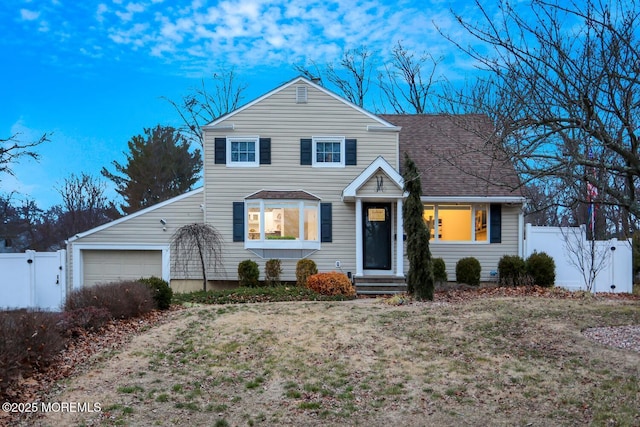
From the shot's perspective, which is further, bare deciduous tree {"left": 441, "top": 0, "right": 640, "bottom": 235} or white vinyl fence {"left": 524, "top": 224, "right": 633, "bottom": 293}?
white vinyl fence {"left": 524, "top": 224, "right": 633, "bottom": 293}

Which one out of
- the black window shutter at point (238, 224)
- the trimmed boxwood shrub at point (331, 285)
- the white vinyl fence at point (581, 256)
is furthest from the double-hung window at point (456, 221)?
the black window shutter at point (238, 224)

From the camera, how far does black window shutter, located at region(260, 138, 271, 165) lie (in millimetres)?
14914

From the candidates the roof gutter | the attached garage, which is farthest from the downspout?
the attached garage

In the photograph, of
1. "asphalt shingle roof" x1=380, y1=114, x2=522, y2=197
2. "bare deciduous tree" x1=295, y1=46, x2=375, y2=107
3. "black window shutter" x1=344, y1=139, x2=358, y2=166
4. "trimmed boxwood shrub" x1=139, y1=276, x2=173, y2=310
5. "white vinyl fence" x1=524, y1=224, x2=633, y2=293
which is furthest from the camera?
"bare deciduous tree" x1=295, y1=46, x2=375, y2=107

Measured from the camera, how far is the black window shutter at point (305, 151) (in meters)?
15.0

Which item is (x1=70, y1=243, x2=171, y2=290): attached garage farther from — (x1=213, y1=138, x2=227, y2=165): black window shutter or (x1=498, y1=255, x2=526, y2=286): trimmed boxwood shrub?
(x1=498, y1=255, x2=526, y2=286): trimmed boxwood shrub

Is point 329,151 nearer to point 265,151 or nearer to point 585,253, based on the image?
point 265,151

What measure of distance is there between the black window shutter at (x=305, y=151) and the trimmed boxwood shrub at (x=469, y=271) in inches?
228

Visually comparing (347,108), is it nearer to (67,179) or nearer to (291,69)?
(291,69)

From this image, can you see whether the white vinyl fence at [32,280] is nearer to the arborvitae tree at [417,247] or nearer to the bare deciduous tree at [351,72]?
the arborvitae tree at [417,247]

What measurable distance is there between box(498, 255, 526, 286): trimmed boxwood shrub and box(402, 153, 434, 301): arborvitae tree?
4.33 metres

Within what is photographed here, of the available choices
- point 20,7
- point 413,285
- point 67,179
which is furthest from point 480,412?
point 67,179

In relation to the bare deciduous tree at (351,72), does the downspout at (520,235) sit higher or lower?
lower

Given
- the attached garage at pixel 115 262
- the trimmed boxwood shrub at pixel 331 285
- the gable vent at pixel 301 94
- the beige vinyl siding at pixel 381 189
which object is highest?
the gable vent at pixel 301 94
